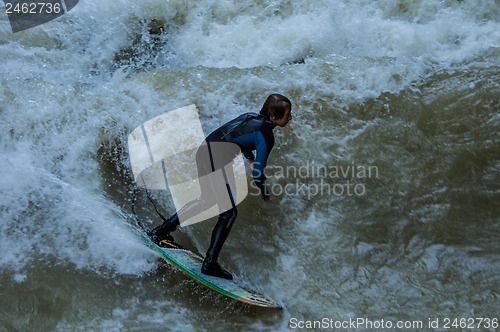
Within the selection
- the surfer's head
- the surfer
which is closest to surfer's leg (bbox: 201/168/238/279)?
the surfer

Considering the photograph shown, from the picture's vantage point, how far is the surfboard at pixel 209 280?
12.7ft

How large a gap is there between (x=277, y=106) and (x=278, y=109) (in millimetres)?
20

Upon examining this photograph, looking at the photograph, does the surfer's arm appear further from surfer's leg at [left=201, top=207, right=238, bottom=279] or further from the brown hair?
surfer's leg at [left=201, top=207, right=238, bottom=279]

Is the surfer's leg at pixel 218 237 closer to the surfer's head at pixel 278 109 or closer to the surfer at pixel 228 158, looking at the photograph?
the surfer at pixel 228 158

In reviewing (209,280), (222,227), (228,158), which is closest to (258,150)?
(228,158)

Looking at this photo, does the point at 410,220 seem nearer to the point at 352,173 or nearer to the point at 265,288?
the point at 352,173

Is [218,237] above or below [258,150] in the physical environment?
below

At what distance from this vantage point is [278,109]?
358 cm

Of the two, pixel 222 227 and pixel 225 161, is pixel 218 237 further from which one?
pixel 225 161

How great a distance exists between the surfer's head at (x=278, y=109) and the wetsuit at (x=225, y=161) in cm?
4

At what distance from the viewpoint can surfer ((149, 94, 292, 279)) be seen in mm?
3609

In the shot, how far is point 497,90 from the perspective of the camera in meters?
5.20

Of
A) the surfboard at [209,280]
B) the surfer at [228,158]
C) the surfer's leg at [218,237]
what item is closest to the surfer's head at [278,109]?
the surfer at [228,158]

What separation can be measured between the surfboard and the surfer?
7cm
